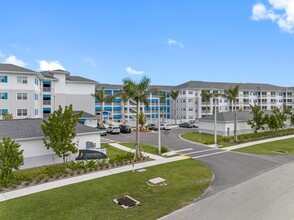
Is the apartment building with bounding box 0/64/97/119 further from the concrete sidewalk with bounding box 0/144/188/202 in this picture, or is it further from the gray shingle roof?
the concrete sidewalk with bounding box 0/144/188/202

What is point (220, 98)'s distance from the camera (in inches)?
2968

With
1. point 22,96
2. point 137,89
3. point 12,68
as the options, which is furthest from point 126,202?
point 12,68

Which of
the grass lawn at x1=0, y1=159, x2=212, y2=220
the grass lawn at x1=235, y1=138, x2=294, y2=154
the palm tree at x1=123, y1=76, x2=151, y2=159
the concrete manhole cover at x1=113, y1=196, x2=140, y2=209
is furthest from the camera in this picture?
the grass lawn at x1=235, y1=138, x2=294, y2=154

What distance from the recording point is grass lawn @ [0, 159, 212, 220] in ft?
32.8

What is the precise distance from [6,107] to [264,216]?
39.6 m

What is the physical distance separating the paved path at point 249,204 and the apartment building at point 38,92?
117ft

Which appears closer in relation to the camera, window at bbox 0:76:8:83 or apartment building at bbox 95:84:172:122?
window at bbox 0:76:8:83

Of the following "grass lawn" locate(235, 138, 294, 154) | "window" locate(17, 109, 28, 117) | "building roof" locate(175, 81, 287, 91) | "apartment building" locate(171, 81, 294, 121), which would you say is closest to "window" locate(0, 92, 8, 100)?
"window" locate(17, 109, 28, 117)

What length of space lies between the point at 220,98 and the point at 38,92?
5748 centimetres

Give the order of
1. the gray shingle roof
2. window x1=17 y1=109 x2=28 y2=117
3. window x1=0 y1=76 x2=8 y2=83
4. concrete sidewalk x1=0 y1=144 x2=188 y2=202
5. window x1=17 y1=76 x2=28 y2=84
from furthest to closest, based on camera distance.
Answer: window x1=17 y1=109 x2=28 y2=117, window x1=17 y1=76 x2=28 y2=84, the gray shingle roof, window x1=0 y1=76 x2=8 y2=83, concrete sidewalk x1=0 y1=144 x2=188 y2=202

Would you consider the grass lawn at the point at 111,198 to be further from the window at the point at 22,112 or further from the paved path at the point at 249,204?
the window at the point at 22,112

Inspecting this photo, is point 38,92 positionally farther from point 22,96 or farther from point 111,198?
point 111,198

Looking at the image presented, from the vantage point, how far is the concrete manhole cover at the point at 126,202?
10.8 metres

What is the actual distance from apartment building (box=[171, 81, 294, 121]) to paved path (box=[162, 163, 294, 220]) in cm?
5411
